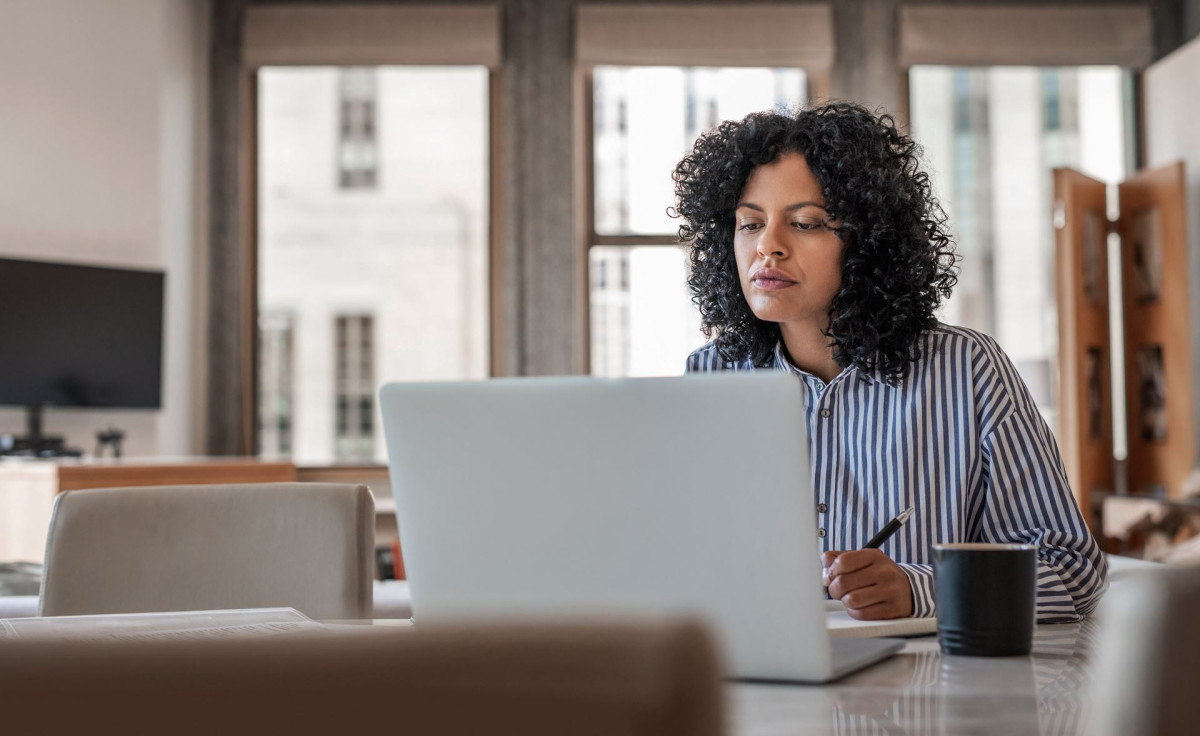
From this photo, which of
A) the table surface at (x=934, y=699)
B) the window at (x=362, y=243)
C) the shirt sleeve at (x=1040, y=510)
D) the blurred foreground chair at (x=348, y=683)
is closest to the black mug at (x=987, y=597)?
the table surface at (x=934, y=699)

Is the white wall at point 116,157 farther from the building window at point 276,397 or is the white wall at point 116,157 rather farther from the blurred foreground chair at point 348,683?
the blurred foreground chair at point 348,683

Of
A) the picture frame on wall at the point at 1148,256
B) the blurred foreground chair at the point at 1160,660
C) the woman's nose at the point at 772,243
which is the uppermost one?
the picture frame on wall at the point at 1148,256

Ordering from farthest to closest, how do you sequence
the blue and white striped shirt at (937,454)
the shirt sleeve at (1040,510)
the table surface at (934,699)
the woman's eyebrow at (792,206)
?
the woman's eyebrow at (792,206) < the blue and white striped shirt at (937,454) < the shirt sleeve at (1040,510) < the table surface at (934,699)

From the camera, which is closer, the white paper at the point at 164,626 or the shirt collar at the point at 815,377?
the white paper at the point at 164,626

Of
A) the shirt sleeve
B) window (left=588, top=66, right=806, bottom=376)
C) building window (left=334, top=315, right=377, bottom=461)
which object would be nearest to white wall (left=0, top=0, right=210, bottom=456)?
building window (left=334, top=315, right=377, bottom=461)

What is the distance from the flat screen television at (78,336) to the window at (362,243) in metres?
0.73

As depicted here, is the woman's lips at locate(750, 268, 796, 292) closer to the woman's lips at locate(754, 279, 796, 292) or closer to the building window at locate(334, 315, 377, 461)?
the woman's lips at locate(754, 279, 796, 292)

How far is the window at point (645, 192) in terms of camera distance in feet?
17.5

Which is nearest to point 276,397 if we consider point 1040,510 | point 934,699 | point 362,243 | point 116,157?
point 362,243

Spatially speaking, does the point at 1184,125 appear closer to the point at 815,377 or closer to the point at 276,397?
the point at 276,397

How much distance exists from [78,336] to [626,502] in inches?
164

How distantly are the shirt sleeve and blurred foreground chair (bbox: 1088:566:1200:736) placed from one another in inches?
31.3

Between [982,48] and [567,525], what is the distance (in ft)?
16.6

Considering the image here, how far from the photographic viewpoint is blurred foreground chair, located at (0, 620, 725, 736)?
0.31 m
